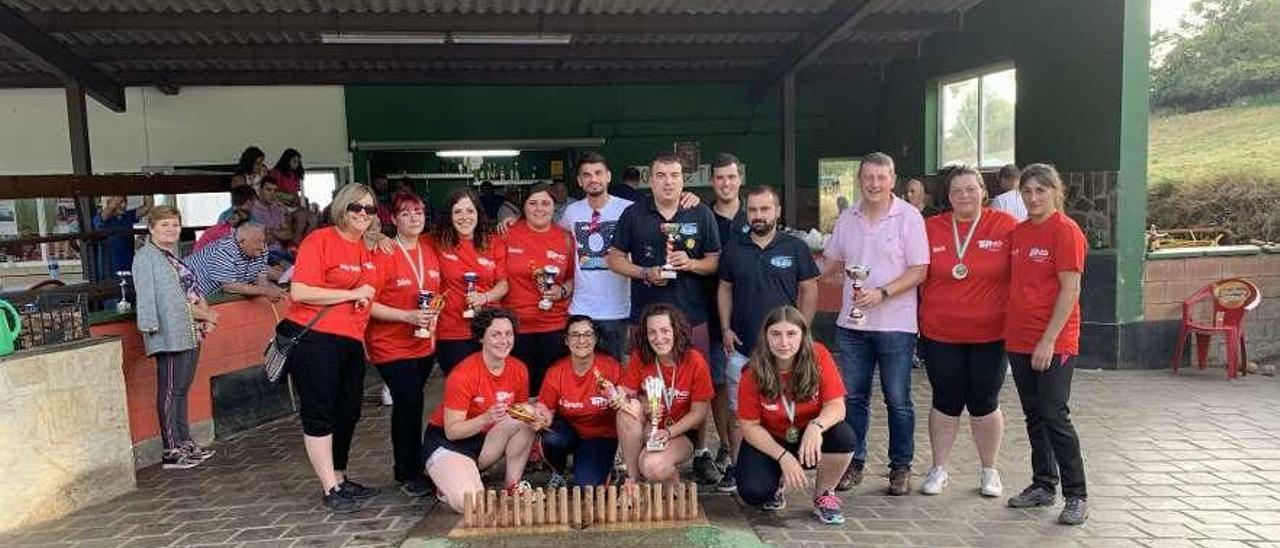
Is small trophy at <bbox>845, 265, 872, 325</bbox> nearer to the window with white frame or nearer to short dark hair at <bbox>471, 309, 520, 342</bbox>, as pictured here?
short dark hair at <bbox>471, 309, 520, 342</bbox>

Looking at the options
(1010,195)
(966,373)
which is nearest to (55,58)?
(1010,195)

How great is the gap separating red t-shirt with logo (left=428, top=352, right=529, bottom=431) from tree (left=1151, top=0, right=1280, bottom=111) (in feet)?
46.8

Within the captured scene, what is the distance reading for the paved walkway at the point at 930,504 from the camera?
12.8 ft

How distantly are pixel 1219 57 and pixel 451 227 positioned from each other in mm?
15242

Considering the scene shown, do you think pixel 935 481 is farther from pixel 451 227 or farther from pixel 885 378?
pixel 451 227

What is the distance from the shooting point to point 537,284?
457 centimetres

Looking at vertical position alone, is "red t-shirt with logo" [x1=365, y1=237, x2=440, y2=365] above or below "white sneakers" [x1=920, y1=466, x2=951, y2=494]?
above

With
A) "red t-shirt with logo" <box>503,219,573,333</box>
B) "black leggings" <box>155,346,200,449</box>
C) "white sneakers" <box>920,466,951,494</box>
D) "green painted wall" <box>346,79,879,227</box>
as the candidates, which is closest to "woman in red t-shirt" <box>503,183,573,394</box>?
"red t-shirt with logo" <box>503,219,573,333</box>

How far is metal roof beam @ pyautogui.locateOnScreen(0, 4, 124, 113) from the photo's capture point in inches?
314

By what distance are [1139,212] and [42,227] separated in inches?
468

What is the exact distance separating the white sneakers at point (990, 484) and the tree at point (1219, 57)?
12.7m

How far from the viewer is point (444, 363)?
15.0 ft

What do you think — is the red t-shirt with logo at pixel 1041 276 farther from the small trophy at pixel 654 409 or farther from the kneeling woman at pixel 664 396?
the small trophy at pixel 654 409

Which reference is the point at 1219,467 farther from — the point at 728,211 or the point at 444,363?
the point at 444,363
